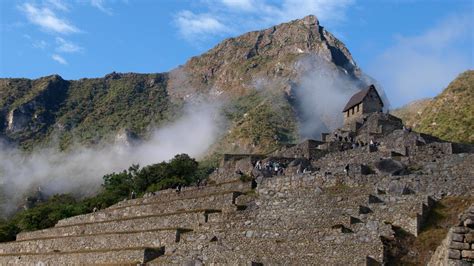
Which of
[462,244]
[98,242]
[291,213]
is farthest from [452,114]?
[462,244]

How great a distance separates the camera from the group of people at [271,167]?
132 feet

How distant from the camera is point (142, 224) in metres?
40.5

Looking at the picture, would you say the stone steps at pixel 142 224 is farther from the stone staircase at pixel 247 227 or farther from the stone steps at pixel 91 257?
the stone steps at pixel 91 257

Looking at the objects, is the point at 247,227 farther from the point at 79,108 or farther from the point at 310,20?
the point at 310,20

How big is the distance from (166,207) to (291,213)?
1248 cm

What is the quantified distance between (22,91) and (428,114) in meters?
119

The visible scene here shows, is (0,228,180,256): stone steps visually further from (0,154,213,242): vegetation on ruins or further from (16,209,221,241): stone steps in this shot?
(0,154,213,242): vegetation on ruins

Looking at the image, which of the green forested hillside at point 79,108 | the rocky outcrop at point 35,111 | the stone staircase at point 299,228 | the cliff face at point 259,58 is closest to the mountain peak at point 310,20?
the cliff face at point 259,58

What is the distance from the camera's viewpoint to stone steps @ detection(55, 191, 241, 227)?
3750cm

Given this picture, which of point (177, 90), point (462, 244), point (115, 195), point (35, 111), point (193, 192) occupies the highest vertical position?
point (177, 90)

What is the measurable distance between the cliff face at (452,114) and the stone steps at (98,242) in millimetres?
31597

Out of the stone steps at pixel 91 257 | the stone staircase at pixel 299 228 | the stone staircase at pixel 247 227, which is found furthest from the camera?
the stone steps at pixel 91 257

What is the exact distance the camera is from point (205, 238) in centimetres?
3275

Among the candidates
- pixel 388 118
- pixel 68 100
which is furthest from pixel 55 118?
pixel 388 118
